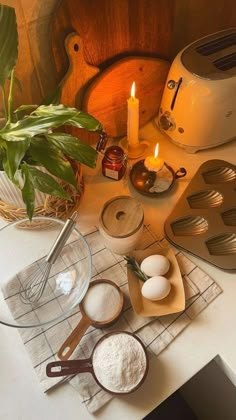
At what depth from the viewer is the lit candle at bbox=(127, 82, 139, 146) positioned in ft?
2.46

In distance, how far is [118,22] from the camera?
722 mm

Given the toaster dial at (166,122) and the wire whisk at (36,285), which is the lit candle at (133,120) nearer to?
the toaster dial at (166,122)

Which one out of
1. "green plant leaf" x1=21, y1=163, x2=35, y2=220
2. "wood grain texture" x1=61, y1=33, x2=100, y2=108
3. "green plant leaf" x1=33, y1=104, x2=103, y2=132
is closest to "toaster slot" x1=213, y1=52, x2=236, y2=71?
"wood grain texture" x1=61, y1=33, x2=100, y2=108

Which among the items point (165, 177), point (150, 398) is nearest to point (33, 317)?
point (150, 398)

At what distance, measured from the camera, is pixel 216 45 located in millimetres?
772

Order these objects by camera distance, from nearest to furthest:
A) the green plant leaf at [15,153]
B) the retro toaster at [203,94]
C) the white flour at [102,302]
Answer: the green plant leaf at [15,153] → the white flour at [102,302] → the retro toaster at [203,94]

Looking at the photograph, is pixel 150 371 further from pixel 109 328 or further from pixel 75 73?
pixel 75 73

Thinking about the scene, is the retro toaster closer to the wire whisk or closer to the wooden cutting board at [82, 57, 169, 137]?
the wooden cutting board at [82, 57, 169, 137]

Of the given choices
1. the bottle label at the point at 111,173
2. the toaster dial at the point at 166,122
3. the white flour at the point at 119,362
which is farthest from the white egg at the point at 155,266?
the toaster dial at the point at 166,122

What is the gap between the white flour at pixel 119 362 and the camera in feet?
1.77

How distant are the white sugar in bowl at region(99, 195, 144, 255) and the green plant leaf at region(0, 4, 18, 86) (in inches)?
11.1

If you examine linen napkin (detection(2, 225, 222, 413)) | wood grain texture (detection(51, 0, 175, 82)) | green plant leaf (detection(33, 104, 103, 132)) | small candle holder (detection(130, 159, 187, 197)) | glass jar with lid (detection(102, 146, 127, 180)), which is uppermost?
wood grain texture (detection(51, 0, 175, 82))

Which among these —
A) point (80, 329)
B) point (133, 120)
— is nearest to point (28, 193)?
point (80, 329)

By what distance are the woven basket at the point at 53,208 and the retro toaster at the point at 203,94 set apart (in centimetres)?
26
